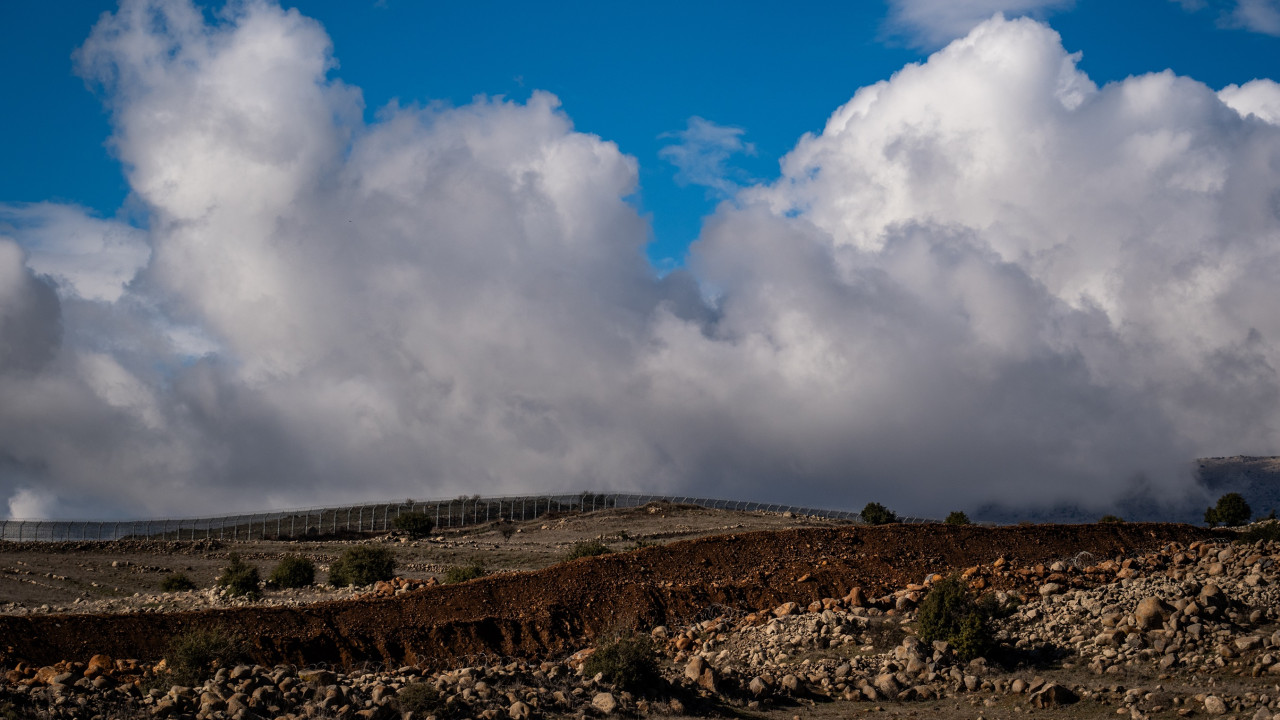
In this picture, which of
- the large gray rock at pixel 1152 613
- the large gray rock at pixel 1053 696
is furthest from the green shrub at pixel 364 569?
the large gray rock at pixel 1152 613

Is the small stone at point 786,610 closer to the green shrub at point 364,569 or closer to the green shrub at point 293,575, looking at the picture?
the green shrub at point 364,569

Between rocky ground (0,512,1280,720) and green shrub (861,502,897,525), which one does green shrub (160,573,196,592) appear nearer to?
rocky ground (0,512,1280,720)

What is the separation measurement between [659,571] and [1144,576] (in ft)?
48.3

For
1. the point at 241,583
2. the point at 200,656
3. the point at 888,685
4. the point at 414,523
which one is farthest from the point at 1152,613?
the point at 414,523

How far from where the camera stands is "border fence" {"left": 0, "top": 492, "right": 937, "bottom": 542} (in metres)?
73.6

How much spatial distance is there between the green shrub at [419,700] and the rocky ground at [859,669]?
35 millimetres

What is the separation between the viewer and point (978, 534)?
3881 cm

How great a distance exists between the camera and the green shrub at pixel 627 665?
23.9 metres

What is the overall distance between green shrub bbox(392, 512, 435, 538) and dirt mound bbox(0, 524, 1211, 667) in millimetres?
45213

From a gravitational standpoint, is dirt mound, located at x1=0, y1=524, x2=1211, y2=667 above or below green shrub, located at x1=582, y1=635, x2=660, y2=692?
above

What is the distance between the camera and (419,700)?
2097 cm

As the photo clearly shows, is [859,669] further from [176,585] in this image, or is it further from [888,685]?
[176,585]

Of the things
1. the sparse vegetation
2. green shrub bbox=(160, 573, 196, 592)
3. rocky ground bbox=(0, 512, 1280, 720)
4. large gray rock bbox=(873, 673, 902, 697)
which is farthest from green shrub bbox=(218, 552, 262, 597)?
the sparse vegetation

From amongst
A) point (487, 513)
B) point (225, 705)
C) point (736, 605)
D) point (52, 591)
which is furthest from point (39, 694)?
point (487, 513)
